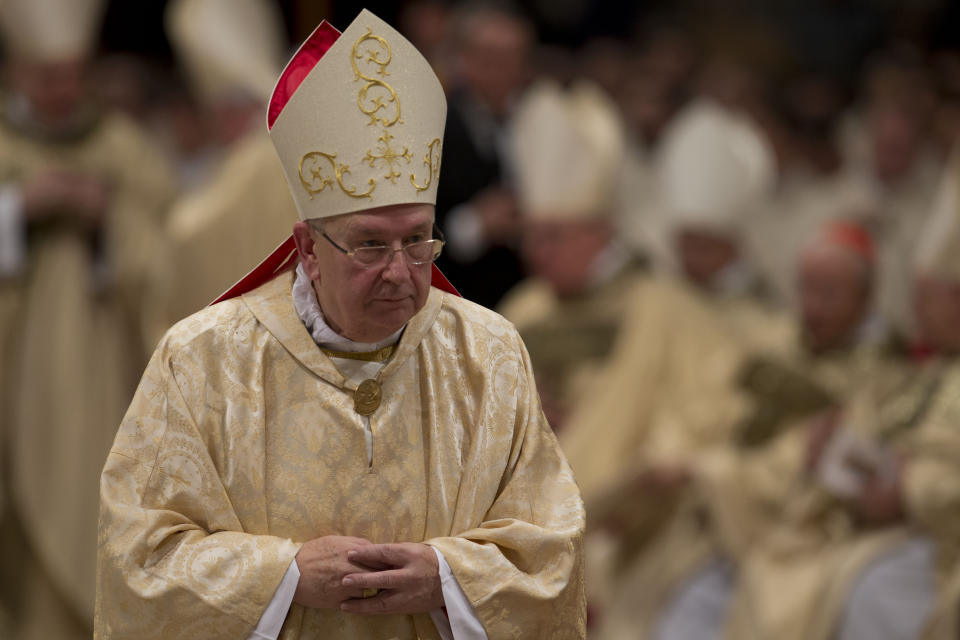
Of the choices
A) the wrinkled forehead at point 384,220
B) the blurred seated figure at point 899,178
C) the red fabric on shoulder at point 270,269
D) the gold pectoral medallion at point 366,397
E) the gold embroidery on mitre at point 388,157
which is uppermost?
the gold embroidery on mitre at point 388,157

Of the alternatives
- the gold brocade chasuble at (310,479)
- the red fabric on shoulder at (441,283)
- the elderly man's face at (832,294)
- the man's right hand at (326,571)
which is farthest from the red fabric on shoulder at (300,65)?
the elderly man's face at (832,294)

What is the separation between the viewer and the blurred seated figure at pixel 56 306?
6797mm

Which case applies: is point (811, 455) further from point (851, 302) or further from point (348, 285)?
point (348, 285)

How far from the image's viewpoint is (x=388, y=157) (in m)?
2.96

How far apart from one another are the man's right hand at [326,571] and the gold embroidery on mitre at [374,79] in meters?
0.75

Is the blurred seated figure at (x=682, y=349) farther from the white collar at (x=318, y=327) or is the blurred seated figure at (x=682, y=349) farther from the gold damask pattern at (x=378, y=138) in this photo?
the gold damask pattern at (x=378, y=138)

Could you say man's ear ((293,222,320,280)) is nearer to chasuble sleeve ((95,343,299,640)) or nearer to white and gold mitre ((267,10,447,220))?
white and gold mitre ((267,10,447,220))

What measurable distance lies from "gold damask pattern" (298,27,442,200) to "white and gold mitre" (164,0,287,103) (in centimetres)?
388

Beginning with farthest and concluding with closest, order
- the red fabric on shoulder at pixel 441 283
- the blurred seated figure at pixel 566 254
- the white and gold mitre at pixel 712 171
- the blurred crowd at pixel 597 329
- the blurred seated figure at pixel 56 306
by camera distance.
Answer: the white and gold mitre at pixel 712 171 → the blurred seated figure at pixel 566 254 → the blurred seated figure at pixel 56 306 → the blurred crowd at pixel 597 329 → the red fabric on shoulder at pixel 441 283

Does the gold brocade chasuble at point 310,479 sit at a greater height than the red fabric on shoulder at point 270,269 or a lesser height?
lesser

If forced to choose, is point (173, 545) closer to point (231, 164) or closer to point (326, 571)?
point (326, 571)

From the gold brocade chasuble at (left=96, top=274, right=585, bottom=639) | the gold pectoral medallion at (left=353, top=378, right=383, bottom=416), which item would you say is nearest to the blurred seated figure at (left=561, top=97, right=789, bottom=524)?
the gold brocade chasuble at (left=96, top=274, right=585, bottom=639)

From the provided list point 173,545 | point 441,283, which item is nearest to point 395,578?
point 173,545

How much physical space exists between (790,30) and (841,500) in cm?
689
